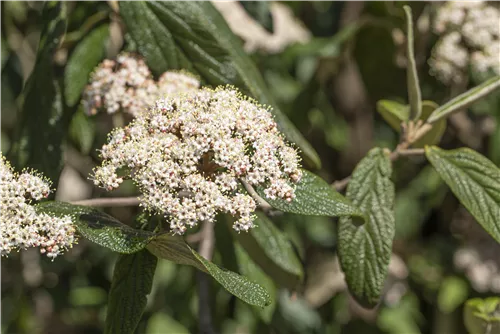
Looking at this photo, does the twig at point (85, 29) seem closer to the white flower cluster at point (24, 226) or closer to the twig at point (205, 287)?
the twig at point (205, 287)

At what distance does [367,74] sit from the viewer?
225 cm

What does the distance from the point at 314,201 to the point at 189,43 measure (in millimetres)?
456

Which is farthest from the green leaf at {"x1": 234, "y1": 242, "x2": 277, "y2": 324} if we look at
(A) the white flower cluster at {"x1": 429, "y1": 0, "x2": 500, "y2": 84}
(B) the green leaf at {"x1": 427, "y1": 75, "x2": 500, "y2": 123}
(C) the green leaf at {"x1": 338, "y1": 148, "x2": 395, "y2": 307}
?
(A) the white flower cluster at {"x1": 429, "y1": 0, "x2": 500, "y2": 84}

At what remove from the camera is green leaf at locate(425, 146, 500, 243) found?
131 cm

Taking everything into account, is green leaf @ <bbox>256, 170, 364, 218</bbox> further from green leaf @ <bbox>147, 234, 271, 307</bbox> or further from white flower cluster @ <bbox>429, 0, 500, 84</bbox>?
white flower cluster @ <bbox>429, 0, 500, 84</bbox>

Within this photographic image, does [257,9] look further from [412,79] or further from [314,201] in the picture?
[314,201]

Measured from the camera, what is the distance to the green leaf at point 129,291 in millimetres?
1107

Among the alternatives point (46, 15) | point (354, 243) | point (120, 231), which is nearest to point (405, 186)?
point (354, 243)

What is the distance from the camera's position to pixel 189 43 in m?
1.42

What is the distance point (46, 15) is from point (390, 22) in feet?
3.38

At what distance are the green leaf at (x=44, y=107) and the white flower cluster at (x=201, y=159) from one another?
35 centimetres

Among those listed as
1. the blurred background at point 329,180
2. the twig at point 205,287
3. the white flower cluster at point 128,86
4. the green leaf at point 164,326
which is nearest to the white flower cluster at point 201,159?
the white flower cluster at point 128,86

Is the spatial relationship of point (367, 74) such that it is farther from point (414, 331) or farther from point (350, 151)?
point (414, 331)

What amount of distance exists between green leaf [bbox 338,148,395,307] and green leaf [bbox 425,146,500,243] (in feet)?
0.38
